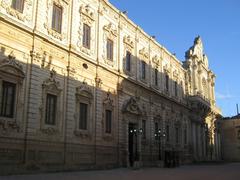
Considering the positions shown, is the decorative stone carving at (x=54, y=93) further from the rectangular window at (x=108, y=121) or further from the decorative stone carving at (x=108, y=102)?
the rectangular window at (x=108, y=121)

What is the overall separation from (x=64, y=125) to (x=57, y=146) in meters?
1.37

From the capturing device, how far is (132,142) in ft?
93.3

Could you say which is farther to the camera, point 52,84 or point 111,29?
point 111,29

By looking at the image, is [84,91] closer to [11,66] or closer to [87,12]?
[87,12]

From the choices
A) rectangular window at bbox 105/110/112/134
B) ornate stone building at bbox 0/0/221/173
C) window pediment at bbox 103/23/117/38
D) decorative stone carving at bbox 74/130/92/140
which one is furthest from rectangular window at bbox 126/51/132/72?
decorative stone carving at bbox 74/130/92/140

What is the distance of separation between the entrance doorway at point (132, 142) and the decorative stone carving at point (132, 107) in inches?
43.9

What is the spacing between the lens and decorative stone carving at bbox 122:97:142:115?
27.3 metres

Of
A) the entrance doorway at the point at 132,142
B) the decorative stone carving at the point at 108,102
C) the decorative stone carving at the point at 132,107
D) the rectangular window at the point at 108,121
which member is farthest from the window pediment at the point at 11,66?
Result: the entrance doorway at the point at 132,142

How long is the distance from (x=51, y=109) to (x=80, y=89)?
294 centimetres

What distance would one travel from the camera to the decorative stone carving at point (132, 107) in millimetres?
27278

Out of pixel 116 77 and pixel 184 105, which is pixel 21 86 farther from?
pixel 184 105

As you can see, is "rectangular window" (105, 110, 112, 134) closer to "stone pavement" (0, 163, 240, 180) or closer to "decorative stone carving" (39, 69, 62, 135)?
"stone pavement" (0, 163, 240, 180)

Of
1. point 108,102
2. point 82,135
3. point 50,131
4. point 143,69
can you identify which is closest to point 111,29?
point 108,102

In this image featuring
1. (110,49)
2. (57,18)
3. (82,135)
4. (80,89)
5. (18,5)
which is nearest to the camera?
(18,5)
